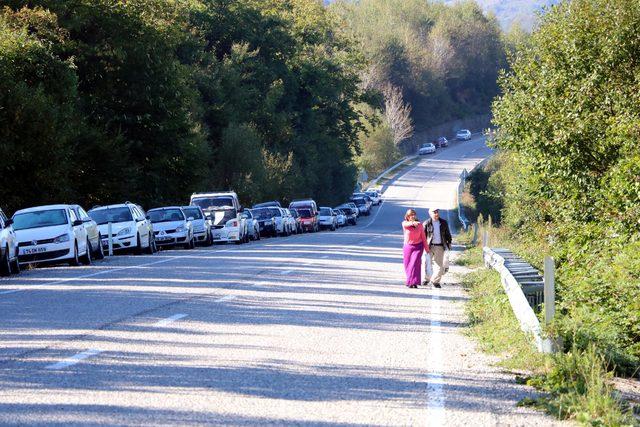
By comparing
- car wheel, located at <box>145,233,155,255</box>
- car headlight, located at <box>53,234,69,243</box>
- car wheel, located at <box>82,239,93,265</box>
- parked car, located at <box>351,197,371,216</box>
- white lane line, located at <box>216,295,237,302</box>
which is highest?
car headlight, located at <box>53,234,69,243</box>

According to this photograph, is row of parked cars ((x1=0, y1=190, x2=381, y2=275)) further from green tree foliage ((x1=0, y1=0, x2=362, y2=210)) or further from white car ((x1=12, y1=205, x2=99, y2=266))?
green tree foliage ((x1=0, y1=0, x2=362, y2=210))

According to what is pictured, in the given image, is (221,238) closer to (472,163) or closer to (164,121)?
(164,121)

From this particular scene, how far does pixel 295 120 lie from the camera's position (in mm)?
88000

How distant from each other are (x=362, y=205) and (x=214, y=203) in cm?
5260

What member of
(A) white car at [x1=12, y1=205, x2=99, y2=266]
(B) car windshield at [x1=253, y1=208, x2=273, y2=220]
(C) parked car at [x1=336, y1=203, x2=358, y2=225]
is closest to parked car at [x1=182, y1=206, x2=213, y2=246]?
(B) car windshield at [x1=253, y1=208, x2=273, y2=220]

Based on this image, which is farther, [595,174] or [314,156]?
[314,156]

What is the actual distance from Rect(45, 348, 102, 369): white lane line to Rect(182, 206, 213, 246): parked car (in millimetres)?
29799

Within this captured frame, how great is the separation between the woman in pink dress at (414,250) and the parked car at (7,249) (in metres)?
8.41

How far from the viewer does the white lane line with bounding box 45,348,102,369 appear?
10.7 metres

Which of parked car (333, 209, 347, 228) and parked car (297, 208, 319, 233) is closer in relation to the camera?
parked car (297, 208, 319, 233)

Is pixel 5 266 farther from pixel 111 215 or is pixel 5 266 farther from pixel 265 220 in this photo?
pixel 265 220

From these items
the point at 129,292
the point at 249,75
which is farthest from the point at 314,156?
the point at 129,292

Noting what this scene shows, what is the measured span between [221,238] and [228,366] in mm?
33736

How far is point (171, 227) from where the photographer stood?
3906 centimetres
